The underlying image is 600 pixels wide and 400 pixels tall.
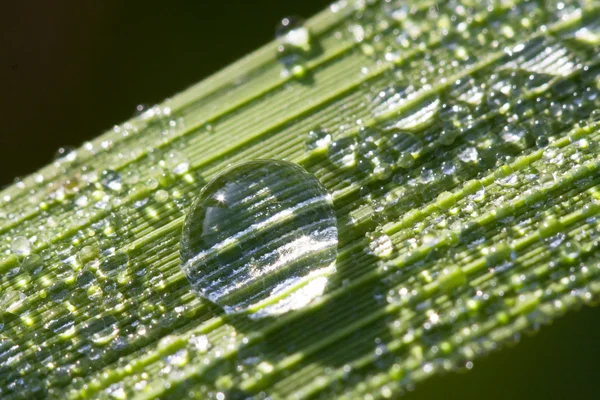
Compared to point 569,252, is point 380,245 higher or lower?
higher

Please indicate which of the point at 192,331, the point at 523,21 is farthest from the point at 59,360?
the point at 523,21

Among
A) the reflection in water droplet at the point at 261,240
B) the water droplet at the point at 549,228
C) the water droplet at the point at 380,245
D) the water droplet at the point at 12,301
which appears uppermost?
the water droplet at the point at 12,301

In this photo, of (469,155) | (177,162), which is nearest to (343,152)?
(469,155)

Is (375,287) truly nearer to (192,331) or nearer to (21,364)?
(192,331)

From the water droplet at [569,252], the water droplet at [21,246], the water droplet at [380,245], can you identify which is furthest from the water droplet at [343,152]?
the water droplet at [21,246]

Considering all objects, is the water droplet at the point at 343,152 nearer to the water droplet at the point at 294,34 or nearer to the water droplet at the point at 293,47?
the water droplet at the point at 293,47

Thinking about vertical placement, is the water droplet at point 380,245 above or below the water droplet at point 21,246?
below

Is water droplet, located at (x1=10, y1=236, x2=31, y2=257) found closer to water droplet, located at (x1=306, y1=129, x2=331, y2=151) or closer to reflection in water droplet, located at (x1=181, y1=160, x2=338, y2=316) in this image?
reflection in water droplet, located at (x1=181, y1=160, x2=338, y2=316)

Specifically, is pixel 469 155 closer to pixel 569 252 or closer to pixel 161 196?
pixel 569 252
